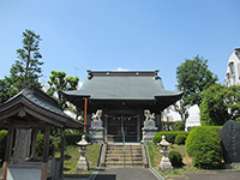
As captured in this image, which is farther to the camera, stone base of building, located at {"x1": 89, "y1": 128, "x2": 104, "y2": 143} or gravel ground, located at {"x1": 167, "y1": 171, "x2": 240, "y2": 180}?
stone base of building, located at {"x1": 89, "y1": 128, "x2": 104, "y2": 143}

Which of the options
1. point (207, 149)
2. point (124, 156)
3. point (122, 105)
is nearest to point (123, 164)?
point (124, 156)

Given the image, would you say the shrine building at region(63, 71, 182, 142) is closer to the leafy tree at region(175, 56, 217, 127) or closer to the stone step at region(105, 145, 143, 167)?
the stone step at region(105, 145, 143, 167)

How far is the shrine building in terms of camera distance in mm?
16672

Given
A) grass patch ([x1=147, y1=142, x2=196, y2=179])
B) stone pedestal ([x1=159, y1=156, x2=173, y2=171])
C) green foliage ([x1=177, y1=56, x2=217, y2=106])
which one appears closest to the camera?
grass patch ([x1=147, y1=142, x2=196, y2=179])

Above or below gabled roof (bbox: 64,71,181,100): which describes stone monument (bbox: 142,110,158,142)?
below

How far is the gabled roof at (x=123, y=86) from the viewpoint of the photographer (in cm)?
1705

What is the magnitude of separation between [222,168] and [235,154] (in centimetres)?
99

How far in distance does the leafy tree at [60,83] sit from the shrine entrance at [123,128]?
22.7ft

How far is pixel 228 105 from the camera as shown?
1680 centimetres

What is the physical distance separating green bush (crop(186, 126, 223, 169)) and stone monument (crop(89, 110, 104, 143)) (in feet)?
24.3

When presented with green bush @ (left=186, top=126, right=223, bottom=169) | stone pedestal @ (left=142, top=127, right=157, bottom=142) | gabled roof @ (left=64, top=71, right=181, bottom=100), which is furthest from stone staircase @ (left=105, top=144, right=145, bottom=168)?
gabled roof @ (left=64, top=71, right=181, bottom=100)

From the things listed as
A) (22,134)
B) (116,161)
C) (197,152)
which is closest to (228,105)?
(197,152)

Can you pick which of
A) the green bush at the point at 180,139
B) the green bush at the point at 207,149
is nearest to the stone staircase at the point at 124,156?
the green bush at the point at 180,139

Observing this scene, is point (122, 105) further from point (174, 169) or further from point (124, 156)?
point (174, 169)
